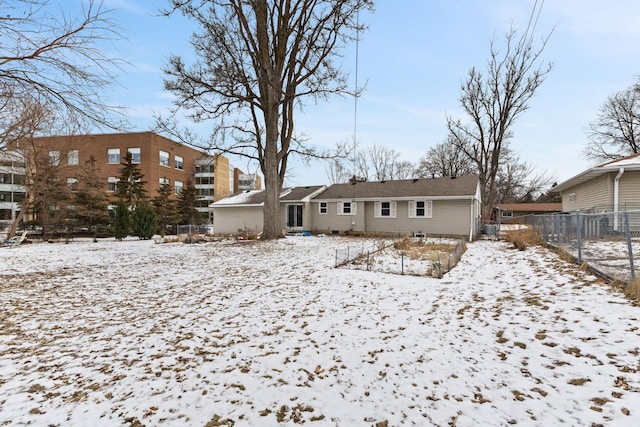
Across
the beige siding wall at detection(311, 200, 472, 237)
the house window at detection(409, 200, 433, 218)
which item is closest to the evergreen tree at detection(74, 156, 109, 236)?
the beige siding wall at detection(311, 200, 472, 237)

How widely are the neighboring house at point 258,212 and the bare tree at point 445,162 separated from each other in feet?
69.9

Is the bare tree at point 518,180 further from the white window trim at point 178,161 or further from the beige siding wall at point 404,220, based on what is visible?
the white window trim at point 178,161

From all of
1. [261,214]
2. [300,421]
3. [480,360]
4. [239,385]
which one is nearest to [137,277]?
[239,385]

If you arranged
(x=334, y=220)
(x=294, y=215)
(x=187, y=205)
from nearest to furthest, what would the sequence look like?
1. (x=334, y=220)
2. (x=294, y=215)
3. (x=187, y=205)

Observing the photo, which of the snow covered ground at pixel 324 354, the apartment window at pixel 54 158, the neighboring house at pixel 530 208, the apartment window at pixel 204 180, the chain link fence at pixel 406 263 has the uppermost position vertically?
the apartment window at pixel 204 180

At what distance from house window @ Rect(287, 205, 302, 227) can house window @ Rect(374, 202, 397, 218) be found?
5764 mm

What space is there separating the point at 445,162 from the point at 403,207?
73.9 feet

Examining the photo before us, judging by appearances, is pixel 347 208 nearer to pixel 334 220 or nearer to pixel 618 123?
pixel 334 220

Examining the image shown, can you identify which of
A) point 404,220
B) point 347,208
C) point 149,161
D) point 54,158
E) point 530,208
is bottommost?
point 404,220

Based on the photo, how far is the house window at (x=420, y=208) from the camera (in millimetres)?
19734

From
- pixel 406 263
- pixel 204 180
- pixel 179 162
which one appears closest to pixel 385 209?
pixel 406 263

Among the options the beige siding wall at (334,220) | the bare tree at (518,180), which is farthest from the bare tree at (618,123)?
the beige siding wall at (334,220)

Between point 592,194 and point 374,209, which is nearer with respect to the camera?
point 592,194

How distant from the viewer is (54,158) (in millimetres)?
19891
